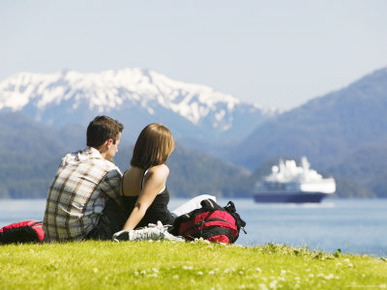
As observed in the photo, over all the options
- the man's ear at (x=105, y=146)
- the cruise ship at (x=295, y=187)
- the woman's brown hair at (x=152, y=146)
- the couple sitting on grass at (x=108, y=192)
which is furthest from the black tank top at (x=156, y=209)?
the cruise ship at (x=295, y=187)

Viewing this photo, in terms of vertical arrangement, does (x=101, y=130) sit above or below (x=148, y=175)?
above

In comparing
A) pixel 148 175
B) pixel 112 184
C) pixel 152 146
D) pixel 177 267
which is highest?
pixel 152 146

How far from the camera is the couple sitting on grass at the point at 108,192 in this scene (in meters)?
10.1

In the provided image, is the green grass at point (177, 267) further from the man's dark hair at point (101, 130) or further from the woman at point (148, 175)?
the man's dark hair at point (101, 130)

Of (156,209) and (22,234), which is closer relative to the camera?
(156,209)

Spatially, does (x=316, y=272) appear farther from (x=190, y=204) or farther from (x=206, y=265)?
(x=190, y=204)

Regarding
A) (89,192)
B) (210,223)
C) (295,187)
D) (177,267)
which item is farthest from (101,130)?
(295,187)

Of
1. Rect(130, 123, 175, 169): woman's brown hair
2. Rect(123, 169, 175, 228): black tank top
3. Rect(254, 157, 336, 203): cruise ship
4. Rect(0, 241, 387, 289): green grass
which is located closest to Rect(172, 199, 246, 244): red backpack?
Rect(123, 169, 175, 228): black tank top

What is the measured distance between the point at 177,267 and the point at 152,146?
238cm

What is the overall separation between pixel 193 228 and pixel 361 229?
3897 inches

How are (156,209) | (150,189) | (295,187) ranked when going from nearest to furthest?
(150,189) < (156,209) < (295,187)

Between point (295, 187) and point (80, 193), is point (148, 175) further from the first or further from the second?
point (295, 187)

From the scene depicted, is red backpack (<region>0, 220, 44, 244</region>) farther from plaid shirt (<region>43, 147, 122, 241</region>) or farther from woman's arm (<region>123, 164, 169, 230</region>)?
woman's arm (<region>123, 164, 169, 230</region>)

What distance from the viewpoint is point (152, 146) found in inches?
400
